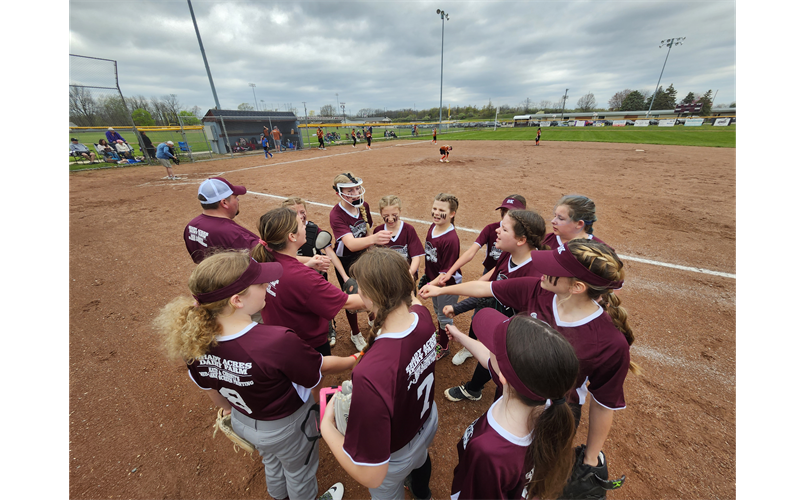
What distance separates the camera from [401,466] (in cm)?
181

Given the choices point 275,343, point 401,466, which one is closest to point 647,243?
point 401,466

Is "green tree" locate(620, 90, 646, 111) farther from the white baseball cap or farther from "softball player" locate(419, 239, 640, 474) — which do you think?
the white baseball cap

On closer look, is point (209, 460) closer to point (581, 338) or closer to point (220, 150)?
point (581, 338)

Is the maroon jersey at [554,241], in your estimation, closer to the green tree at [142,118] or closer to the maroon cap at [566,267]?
the maroon cap at [566,267]

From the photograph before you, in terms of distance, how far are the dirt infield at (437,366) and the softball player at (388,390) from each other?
3.80 feet

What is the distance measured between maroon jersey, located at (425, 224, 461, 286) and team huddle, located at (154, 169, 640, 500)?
800 millimetres

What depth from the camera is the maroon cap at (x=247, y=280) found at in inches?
64.6

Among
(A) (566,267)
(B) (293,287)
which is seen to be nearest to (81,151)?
(B) (293,287)

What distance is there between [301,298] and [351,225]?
6.10 feet

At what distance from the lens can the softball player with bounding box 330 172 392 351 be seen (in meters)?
3.67

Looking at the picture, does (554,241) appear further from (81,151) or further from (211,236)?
(81,151)
